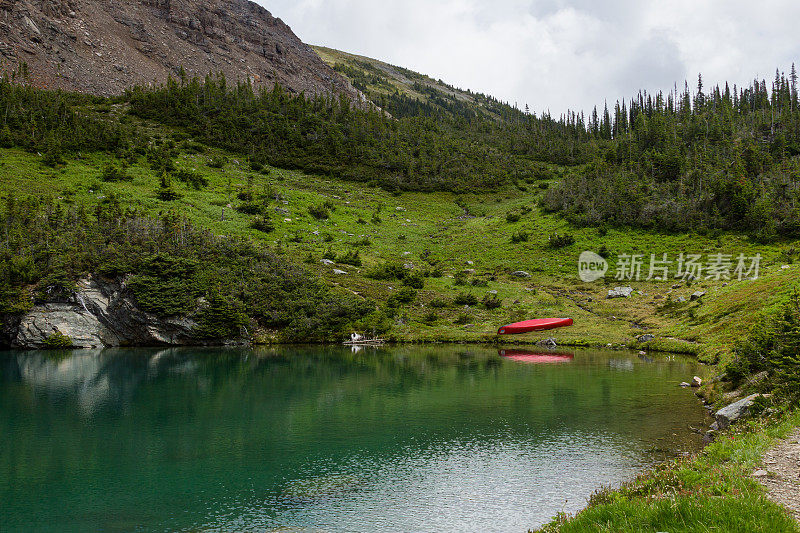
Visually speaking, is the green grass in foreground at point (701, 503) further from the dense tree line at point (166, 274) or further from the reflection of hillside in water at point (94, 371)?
the dense tree line at point (166, 274)

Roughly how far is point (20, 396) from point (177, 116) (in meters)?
126

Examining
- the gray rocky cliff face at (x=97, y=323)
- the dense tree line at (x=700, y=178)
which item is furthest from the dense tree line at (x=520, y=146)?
the gray rocky cliff face at (x=97, y=323)

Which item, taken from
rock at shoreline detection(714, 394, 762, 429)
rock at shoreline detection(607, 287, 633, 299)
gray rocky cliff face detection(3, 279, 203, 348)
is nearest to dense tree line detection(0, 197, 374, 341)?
gray rocky cliff face detection(3, 279, 203, 348)

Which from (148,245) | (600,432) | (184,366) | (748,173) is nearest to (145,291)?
(148,245)

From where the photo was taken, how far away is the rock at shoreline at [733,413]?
20.7 metres

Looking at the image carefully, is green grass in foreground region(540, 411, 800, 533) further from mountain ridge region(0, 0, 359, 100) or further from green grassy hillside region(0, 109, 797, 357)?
mountain ridge region(0, 0, 359, 100)

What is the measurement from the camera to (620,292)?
7506 cm

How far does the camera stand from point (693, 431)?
22.9m

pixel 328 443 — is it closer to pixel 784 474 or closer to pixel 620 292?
pixel 784 474

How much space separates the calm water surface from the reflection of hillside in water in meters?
0.32

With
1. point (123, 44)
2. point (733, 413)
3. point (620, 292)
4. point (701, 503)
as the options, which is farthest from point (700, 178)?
point (123, 44)

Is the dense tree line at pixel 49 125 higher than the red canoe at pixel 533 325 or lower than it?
higher

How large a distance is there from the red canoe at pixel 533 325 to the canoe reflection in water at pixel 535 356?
787 centimetres

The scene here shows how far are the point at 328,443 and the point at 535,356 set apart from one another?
1306 inches
